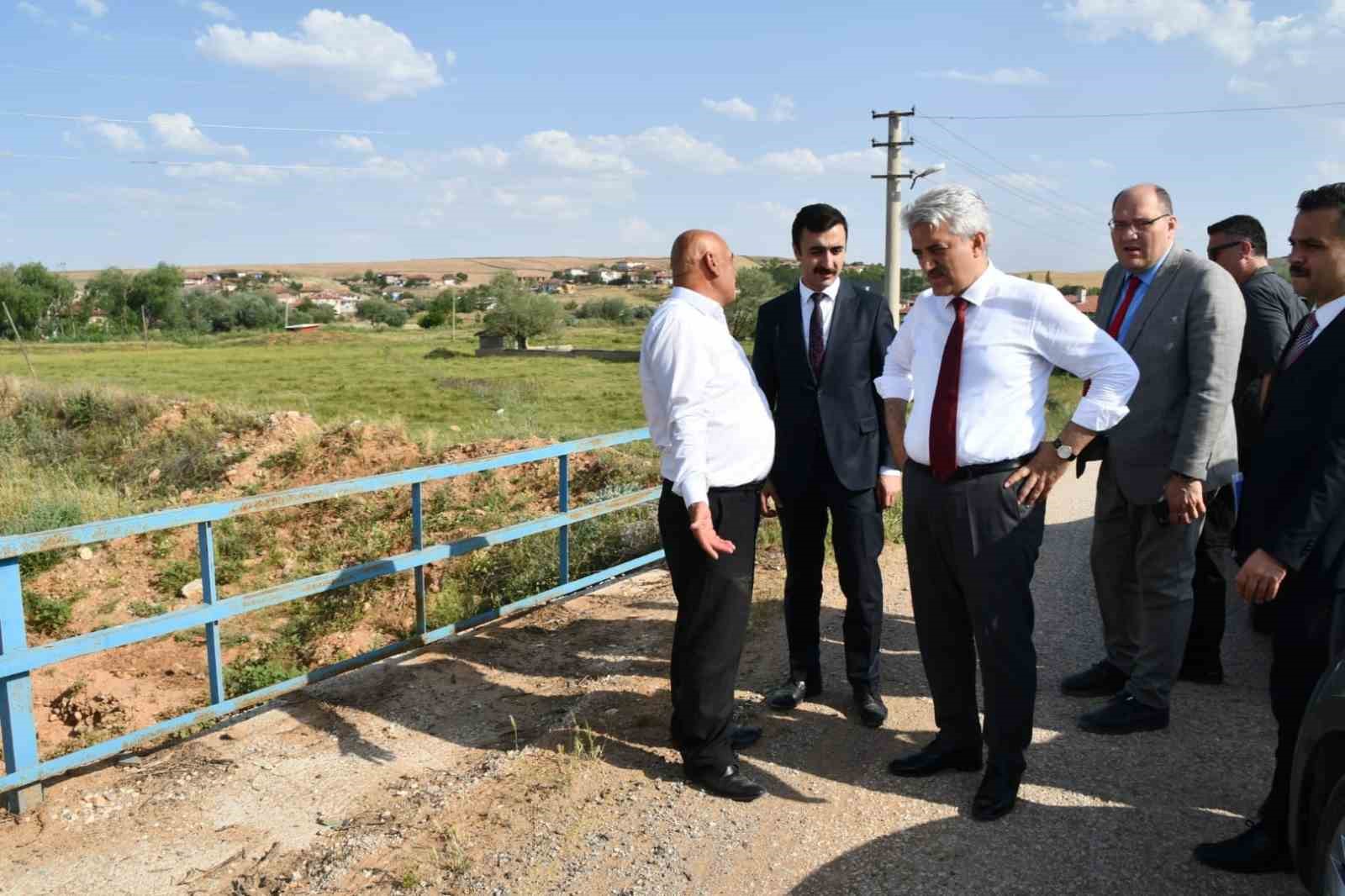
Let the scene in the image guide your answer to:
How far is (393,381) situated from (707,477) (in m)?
30.6

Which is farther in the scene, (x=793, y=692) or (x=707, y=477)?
(x=793, y=692)

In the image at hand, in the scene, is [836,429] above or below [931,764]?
above

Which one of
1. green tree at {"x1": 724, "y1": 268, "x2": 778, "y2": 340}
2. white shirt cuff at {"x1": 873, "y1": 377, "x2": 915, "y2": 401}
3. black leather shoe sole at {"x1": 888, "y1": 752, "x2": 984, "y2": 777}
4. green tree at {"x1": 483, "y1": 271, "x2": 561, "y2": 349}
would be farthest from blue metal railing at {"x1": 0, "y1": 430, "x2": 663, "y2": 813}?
green tree at {"x1": 483, "y1": 271, "x2": 561, "y2": 349}

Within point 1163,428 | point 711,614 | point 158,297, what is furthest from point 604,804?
point 158,297

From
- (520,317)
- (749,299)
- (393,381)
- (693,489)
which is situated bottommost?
(393,381)

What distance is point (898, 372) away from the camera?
389cm

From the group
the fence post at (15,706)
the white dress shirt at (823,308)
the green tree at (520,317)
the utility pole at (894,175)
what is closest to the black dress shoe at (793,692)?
the white dress shirt at (823,308)

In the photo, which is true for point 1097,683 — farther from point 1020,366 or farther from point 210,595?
point 210,595

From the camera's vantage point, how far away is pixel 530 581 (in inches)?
305

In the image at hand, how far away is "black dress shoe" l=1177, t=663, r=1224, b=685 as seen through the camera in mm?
4648

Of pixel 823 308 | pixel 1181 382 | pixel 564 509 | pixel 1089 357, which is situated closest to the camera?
pixel 1089 357

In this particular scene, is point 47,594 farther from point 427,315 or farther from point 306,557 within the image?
point 427,315

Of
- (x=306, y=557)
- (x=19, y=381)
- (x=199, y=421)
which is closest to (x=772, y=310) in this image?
(x=306, y=557)

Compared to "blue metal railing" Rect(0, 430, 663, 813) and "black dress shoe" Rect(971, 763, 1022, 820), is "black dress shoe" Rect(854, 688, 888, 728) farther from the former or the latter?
"blue metal railing" Rect(0, 430, 663, 813)
